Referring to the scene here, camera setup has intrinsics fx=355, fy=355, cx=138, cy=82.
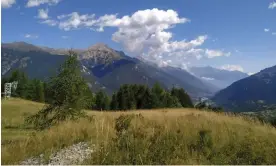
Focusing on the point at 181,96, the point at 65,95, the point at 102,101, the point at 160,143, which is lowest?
the point at 160,143

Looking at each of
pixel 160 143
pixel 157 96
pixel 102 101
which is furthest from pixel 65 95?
pixel 102 101

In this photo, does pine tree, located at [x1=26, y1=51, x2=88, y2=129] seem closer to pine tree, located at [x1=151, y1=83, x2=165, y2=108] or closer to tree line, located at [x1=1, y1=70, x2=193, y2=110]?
tree line, located at [x1=1, y1=70, x2=193, y2=110]

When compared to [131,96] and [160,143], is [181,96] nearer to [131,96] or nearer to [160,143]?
[131,96]

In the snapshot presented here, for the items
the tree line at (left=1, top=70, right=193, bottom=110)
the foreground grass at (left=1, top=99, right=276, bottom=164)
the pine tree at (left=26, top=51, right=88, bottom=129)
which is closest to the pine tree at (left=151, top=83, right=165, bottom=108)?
the tree line at (left=1, top=70, right=193, bottom=110)

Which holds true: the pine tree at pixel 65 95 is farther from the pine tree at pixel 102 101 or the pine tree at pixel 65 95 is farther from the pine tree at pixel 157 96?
the pine tree at pixel 102 101

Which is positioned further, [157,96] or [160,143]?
[157,96]

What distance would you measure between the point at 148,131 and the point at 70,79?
14.1 meters

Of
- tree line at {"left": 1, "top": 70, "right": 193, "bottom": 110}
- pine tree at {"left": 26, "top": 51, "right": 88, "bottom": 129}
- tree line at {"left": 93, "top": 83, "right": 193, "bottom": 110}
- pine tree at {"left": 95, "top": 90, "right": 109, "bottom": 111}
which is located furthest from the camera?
pine tree at {"left": 95, "top": 90, "right": 109, "bottom": 111}

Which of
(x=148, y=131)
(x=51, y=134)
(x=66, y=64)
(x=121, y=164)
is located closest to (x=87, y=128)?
(x=51, y=134)

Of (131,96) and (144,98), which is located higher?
(131,96)

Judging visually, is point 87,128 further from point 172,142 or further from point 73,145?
point 172,142

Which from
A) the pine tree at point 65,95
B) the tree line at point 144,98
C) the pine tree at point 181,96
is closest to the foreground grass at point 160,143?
the pine tree at point 65,95

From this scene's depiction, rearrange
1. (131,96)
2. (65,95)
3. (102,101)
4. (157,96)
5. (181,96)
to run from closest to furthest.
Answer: (65,95) → (157,96) → (131,96) → (181,96) → (102,101)

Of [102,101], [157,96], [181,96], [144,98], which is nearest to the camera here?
[157,96]
